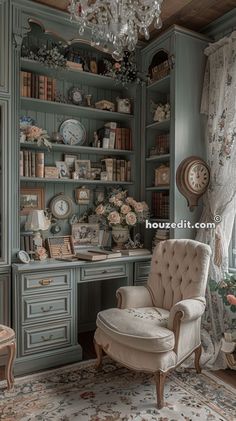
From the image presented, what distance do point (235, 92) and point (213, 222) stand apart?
1118 millimetres

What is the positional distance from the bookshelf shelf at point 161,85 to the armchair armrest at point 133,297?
195cm

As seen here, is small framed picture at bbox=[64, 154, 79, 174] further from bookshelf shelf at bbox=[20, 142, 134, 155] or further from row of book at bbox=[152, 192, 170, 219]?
row of book at bbox=[152, 192, 170, 219]

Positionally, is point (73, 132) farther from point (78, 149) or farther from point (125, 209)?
point (125, 209)

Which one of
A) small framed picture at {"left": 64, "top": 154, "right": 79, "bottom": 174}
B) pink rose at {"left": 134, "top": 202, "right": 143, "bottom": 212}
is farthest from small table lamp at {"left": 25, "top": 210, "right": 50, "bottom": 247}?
pink rose at {"left": 134, "top": 202, "right": 143, "bottom": 212}

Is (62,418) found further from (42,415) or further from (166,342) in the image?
(166,342)

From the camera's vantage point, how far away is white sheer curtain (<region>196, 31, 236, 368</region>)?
283 centimetres

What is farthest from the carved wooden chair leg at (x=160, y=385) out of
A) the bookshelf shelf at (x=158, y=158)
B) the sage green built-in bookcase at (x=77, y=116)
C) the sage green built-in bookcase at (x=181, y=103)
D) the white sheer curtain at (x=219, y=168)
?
the bookshelf shelf at (x=158, y=158)

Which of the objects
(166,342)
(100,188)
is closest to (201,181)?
(100,188)

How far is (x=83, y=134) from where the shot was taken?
337 cm

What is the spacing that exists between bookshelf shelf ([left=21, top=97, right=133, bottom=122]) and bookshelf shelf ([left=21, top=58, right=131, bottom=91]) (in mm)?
306

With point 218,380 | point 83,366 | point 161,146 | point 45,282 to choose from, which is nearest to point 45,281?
point 45,282

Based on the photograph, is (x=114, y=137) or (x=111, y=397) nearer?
(x=111, y=397)

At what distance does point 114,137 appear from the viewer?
3396mm

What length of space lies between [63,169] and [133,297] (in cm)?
139
